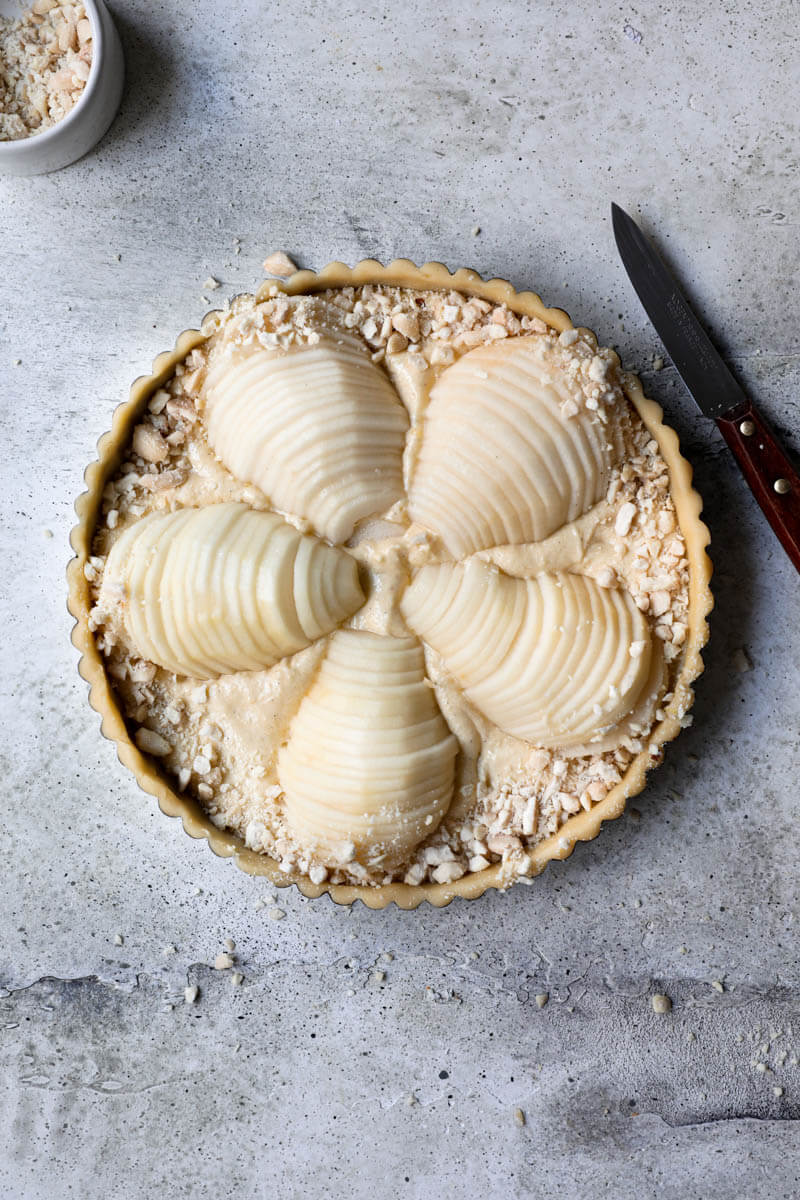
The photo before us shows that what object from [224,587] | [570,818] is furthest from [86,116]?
[570,818]

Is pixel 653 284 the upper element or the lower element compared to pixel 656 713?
upper

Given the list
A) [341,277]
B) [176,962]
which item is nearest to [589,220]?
[341,277]

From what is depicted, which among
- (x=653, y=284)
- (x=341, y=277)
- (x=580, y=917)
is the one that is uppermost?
(x=653, y=284)

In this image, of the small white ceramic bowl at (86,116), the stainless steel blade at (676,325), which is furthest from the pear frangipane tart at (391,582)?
the small white ceramic bowl at (86,116)

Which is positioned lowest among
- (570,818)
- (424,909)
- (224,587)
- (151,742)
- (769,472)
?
(424,909)

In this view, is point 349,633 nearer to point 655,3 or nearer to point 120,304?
point 120,304

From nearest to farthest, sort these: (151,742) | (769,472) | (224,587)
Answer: (224,587), (151,742), (769,472)

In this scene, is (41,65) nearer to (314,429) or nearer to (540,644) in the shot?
(314,429)
